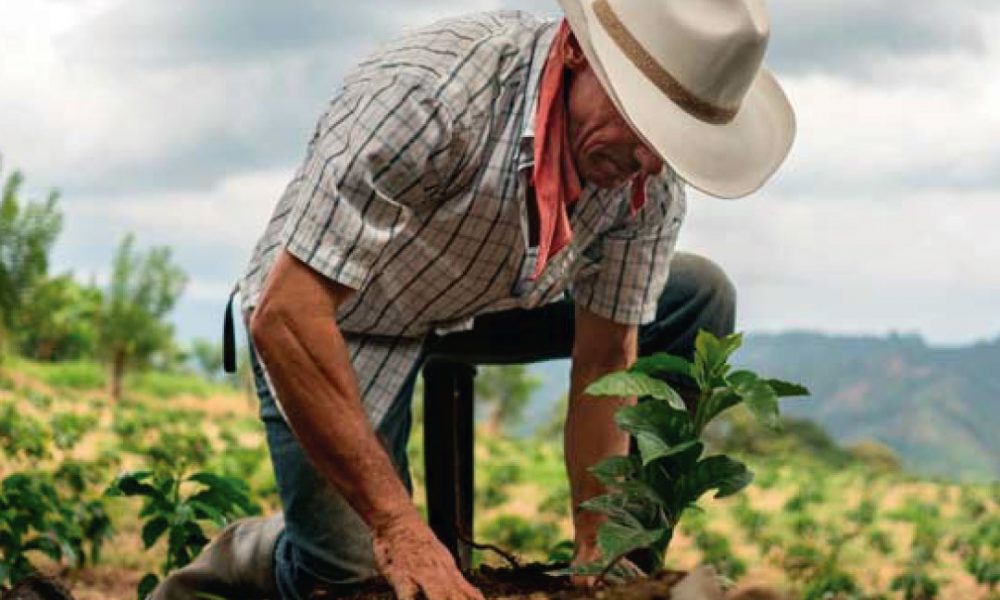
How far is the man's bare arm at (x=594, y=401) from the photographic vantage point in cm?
353

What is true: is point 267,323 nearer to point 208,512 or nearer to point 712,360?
point 712,360

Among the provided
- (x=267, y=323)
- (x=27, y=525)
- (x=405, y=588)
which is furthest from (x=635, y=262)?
(x=27, y=525)

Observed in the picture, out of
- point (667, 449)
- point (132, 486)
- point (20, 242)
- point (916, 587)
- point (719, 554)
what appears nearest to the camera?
point (667, 449)

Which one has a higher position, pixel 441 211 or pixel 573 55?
pixel 573 55

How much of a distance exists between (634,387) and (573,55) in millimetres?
666

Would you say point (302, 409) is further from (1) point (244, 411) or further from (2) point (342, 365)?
(1) point (244, 411)

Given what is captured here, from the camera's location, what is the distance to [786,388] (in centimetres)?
259

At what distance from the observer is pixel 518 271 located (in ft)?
10.8

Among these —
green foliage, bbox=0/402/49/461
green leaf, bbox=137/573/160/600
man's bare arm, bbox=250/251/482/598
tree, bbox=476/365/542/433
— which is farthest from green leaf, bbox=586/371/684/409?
tree, bbox=476/365/542/433

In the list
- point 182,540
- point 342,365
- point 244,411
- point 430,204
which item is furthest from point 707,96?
point 244,411

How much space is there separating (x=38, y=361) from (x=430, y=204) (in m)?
18.7

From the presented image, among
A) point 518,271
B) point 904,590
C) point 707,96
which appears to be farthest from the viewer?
point 904,590

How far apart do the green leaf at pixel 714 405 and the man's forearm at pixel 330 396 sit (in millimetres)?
523

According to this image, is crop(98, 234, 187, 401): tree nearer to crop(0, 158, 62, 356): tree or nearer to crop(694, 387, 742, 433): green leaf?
crop(0, 158, 62, 356): tree
